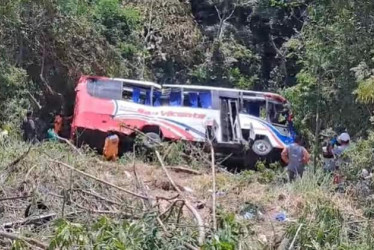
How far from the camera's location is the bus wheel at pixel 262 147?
15.8 metres

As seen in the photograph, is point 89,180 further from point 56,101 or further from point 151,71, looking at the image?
point 151,71

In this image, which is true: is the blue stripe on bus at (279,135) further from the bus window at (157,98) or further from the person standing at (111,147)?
the person standing at (111,147)

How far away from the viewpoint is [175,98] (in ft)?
53.5

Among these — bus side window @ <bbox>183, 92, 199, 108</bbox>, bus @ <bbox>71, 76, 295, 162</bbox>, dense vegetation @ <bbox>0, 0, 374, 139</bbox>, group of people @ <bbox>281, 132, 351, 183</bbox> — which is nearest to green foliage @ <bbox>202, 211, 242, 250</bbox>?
dense vegetation @ <bbox>0, 0, 374, 139</bbox>

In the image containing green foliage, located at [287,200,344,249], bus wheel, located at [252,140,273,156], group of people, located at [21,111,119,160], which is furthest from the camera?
bus wheel, located at [252,140,273,156]

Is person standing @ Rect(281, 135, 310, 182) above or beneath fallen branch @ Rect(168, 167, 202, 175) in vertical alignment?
above

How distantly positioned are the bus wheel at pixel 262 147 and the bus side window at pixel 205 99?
118 centimetres

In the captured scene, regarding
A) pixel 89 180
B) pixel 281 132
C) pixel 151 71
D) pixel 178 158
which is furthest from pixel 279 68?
pixel 89 180

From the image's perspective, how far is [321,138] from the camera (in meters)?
15.5

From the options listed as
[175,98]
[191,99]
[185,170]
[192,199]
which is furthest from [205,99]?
[192,199]

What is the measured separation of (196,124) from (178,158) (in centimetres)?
307

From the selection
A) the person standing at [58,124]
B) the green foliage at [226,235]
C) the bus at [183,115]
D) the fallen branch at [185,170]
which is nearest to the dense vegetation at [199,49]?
the person standing at [58,124]

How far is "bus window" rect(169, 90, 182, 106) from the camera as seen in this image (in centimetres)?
1625

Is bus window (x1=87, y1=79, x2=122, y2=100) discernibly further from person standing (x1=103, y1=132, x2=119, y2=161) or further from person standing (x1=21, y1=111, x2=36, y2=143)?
person standing (x1=103, y1=132, x2=119, y2=161)
